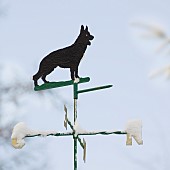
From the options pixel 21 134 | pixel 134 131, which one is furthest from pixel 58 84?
pixel 134 131

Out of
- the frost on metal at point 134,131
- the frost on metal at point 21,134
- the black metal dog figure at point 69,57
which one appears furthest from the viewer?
the black metal dog figure at point 69,57

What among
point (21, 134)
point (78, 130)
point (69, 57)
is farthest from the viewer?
point (69, 57)

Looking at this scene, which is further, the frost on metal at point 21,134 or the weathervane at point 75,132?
the frost on metal at point 21,134

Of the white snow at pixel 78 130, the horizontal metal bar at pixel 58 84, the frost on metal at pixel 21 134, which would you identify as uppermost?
the horizontal metal bar at pixel 58 84

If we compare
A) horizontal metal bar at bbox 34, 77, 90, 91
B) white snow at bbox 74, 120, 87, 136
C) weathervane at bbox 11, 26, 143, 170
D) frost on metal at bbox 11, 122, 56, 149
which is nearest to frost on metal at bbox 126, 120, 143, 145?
weathervane at bbox 11, 26, 143, 170

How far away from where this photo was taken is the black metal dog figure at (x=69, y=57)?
2.55m

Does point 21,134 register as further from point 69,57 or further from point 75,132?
point 69,57

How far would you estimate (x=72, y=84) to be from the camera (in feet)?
7.98

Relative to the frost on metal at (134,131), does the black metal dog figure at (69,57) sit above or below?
above

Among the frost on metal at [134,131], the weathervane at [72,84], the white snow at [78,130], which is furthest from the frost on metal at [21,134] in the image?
the frost on metal at [134,131]

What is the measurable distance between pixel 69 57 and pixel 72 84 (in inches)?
9.0

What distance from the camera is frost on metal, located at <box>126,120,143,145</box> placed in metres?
2.18

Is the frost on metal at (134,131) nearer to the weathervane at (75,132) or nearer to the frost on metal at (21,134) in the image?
the weathervane at (75,132)

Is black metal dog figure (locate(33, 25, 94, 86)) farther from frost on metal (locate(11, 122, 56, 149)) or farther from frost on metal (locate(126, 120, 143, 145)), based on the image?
frost on metal (locate(126, 120, 143, 145))
